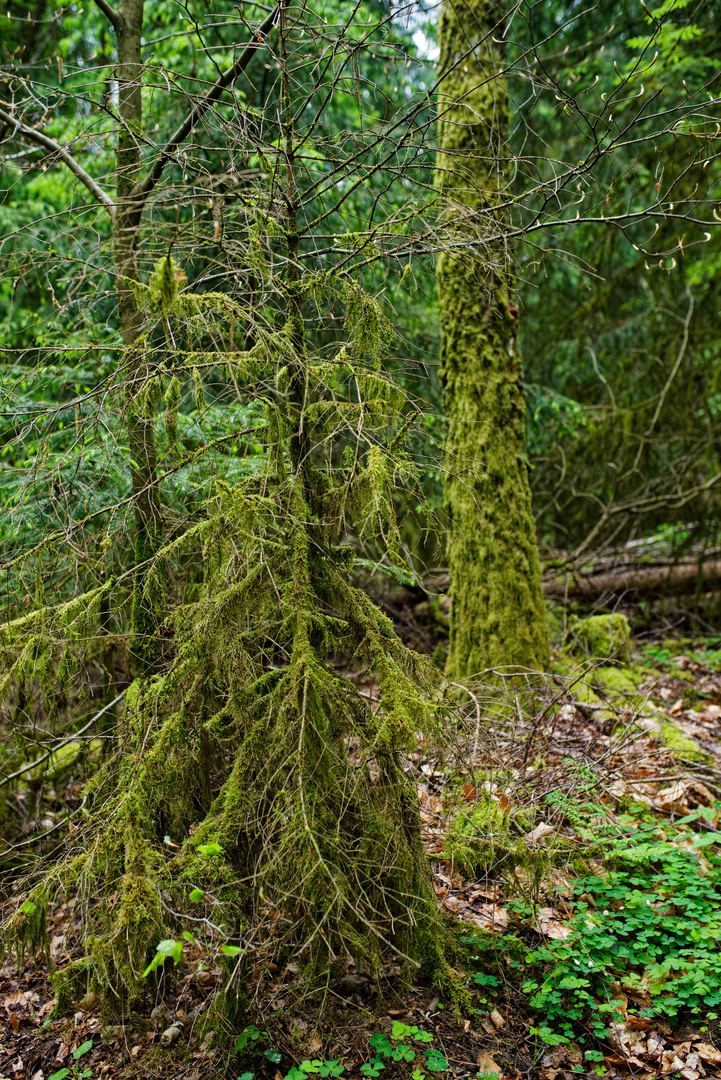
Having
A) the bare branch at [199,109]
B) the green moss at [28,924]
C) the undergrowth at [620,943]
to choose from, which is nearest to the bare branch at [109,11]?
the bare branch at [199,109]

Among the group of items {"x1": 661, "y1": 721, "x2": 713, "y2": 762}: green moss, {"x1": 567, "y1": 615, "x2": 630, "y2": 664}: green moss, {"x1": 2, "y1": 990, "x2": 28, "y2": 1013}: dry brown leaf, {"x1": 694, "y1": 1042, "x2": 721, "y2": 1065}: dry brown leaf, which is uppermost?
{"x1": 567, "y1": 615, "x2": 630, "y2": 664}: green moss

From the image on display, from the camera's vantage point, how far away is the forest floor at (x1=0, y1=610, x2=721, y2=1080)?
8.63 feet

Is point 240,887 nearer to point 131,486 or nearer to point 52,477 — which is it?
point 52,477

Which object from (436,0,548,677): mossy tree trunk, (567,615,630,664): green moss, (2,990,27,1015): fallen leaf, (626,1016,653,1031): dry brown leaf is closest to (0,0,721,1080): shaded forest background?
(626,1016,653,1031): dry brown leaf

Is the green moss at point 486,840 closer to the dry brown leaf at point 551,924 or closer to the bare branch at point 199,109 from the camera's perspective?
the dry brown leaf at point 551,924

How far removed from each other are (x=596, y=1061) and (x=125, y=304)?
4209mm

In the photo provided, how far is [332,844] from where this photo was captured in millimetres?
2332

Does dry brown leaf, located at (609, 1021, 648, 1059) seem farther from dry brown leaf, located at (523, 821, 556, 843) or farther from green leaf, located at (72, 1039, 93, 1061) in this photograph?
green leaf, located at (72, 1039, 93, 1061)

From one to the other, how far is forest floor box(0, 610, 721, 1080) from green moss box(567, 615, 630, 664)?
6.72 feet

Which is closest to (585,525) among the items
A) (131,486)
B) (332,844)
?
(131,486)

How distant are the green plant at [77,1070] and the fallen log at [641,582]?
626 centimetres

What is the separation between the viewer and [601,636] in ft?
19.8

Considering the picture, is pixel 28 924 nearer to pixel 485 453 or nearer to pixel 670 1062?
pixel 670 1062

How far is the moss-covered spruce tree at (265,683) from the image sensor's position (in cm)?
236
